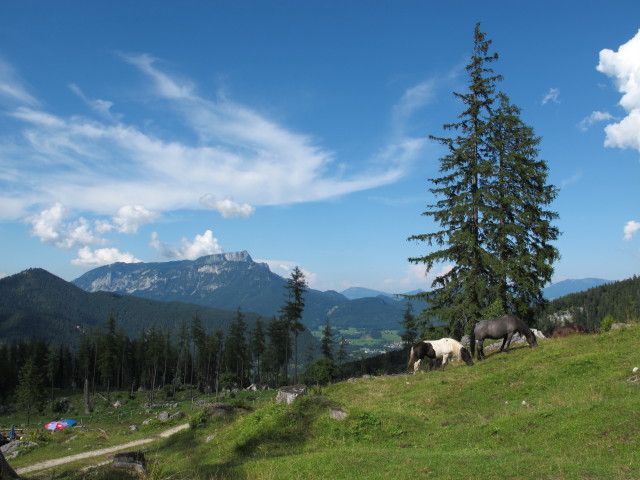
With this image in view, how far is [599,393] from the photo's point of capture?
12.0m

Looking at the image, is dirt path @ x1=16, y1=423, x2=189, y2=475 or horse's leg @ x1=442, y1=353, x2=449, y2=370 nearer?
horse's leg @ x1=442, y1=353, x2=449, y2=370

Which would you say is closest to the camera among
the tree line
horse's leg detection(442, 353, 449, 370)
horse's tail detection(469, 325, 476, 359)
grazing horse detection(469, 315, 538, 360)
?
grazing horse detection(469, 315, 538, 360)

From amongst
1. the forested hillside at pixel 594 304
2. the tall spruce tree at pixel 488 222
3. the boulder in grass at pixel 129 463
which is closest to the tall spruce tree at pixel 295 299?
the tall spruce tree at pixel 488 222

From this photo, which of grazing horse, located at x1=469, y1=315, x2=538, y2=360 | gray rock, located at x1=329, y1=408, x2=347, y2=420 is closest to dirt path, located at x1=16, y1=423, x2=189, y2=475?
gray rock, located at x1=329, y1=408, x2=347, y2=420

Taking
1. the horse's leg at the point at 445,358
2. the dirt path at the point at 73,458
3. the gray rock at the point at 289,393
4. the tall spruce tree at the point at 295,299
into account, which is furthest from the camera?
the tall spruce tree at the point at 295,299

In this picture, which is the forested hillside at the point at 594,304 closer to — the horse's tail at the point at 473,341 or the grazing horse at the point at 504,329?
the horse's tail at the point at 473,341

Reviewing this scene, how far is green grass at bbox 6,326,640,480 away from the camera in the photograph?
873cm

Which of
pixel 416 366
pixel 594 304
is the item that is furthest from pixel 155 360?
pixel 594 304

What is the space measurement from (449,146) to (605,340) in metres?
15.2

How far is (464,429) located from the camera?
39.1 ft

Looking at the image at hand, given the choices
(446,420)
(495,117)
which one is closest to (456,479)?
(446,420)

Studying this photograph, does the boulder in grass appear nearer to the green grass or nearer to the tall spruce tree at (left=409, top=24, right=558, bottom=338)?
the green grass

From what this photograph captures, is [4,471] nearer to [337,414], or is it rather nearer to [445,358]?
[337,414]

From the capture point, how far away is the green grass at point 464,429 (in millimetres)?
8727
